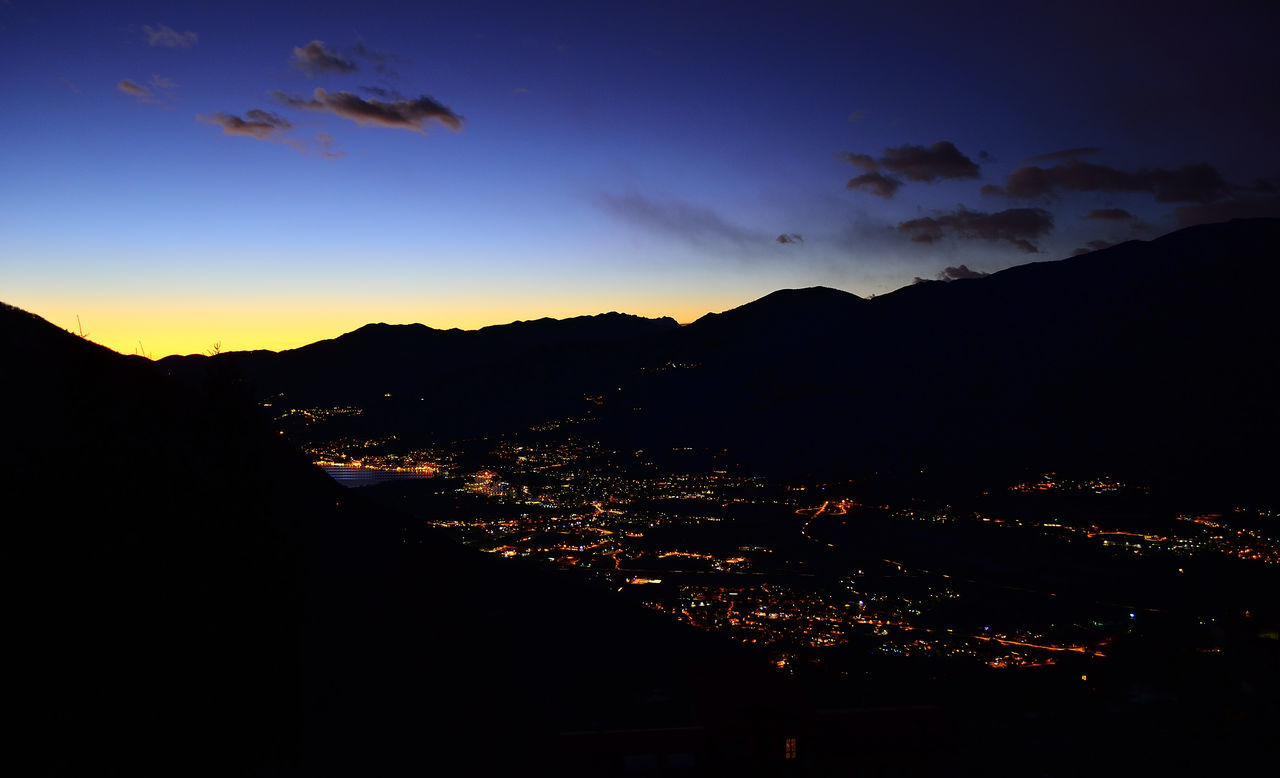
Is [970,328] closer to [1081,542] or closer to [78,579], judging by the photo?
[1081,542]

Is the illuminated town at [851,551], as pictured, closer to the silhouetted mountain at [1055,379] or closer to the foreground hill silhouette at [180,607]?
the silhouetted mountain at [1055,379]

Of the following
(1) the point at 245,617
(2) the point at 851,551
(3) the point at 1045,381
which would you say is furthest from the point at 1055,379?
(1) the point at 245,617

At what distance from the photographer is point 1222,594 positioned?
53.8 m

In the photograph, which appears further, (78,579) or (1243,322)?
(1243,322)

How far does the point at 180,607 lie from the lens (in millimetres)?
10109

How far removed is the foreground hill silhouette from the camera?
912 centimetres

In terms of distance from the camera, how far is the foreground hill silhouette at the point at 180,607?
29.9ft

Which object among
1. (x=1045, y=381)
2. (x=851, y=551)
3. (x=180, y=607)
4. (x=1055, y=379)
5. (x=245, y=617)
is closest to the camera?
(x=180, y=607)

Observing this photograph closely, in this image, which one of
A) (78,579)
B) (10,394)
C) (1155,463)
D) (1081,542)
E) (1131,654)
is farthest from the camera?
(1155,463)

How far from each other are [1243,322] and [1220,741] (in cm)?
10017

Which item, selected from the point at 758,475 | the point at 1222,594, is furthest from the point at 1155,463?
the point at 758,475

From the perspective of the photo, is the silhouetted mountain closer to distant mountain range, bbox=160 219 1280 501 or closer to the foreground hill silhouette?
distant mountain range, bbox=160 219 1280 501

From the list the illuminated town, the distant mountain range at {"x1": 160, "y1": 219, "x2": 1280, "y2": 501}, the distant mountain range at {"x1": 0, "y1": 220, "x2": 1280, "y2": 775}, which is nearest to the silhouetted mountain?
the distant mountain range at {"x1": 160, "y1": 219, "x2": 1280, "y2": 501}

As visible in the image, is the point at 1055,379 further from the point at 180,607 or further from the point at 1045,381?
the point at 180,607
